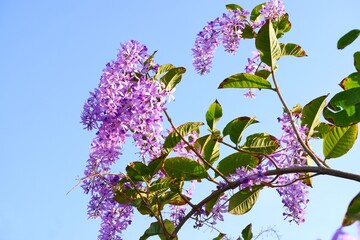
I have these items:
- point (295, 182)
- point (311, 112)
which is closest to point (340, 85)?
point (311, 112)

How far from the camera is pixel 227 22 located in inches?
96.6

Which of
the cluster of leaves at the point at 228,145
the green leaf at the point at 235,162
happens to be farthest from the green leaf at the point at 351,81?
the green leaf at the point at 235,162

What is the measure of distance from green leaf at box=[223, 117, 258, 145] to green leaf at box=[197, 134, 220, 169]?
0.08 meters

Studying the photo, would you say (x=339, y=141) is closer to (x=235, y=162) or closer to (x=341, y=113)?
(x=341, y=113)

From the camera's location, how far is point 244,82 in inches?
75.0

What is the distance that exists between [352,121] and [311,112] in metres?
0.14

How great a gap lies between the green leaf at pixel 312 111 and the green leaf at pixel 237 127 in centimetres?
19

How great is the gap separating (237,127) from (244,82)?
17 cm

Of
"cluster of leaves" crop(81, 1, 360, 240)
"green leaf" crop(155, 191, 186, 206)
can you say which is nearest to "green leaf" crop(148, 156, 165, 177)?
"cluster of leaves" crop(81, 1, 360, 240)

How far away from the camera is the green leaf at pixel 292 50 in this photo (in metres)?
2.10

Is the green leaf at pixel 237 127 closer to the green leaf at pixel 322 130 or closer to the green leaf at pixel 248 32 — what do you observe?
the green leaf at pixel 322 130

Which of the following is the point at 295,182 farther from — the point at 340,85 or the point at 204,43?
the point at 204,43

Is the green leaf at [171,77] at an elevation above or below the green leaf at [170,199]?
above

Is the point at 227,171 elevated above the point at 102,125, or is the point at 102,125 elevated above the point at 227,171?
the point at 102,125
